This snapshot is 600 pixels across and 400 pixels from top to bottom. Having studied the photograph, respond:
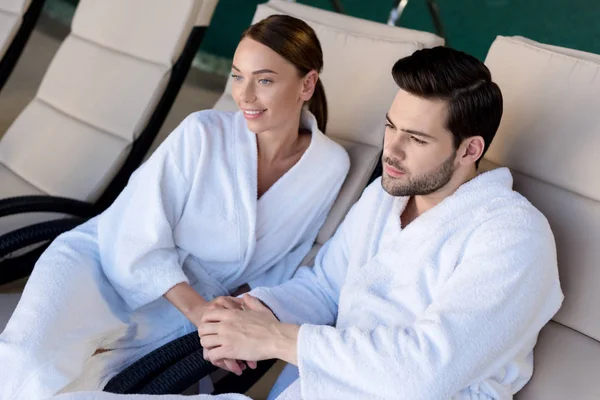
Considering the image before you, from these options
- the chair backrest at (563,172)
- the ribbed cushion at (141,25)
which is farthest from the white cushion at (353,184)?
the ribbed cushion at (141,25)

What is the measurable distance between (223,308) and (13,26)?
1.85 metres

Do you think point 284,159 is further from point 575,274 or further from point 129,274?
point 575,274

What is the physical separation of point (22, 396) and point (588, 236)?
3.92 feet

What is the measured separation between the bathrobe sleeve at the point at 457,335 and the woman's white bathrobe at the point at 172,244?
0.53 m

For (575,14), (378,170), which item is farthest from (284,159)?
(575,14)

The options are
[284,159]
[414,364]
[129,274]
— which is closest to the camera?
[414,364]

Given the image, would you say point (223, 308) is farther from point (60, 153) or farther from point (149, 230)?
point (60, 153)

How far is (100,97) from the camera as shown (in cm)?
263

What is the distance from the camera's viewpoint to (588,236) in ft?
5.31

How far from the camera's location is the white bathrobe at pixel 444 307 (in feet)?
4.42

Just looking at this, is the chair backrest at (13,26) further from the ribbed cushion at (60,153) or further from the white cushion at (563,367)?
the white cushion at (563,367)

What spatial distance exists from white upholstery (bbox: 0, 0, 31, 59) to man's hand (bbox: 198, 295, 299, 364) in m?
1.83

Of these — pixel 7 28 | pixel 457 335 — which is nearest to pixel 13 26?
pixel 7 28

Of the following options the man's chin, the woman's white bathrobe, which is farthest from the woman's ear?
the man's chin
